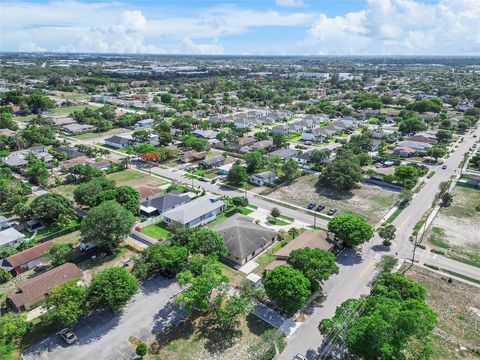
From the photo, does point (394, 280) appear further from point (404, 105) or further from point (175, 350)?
point (404, 105)

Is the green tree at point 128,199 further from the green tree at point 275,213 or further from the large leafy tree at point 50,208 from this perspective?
the green tree at point 275,213

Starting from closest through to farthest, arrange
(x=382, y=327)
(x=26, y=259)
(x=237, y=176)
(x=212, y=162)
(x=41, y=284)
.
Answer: (x=382, y=327)
(x=41, y=284)
(x=26, y=259)
(x=237, y=176)
(x=212, y=162)

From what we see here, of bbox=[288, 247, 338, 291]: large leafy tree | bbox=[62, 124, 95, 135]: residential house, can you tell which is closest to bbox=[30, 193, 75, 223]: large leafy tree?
bbox=[288, 247, 338, 291]: large leafy tree

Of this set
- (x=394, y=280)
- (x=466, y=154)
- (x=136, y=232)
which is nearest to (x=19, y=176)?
(x=136, y=232)

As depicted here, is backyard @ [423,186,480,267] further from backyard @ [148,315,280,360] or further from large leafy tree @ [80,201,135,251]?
large leafy tree @ [80,201,135,251]

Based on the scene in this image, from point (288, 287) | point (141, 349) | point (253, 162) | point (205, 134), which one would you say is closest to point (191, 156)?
point (253, 162)

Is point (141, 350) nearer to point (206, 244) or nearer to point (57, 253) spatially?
point (206, 244)

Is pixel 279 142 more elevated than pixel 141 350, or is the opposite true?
pixel 279 142
